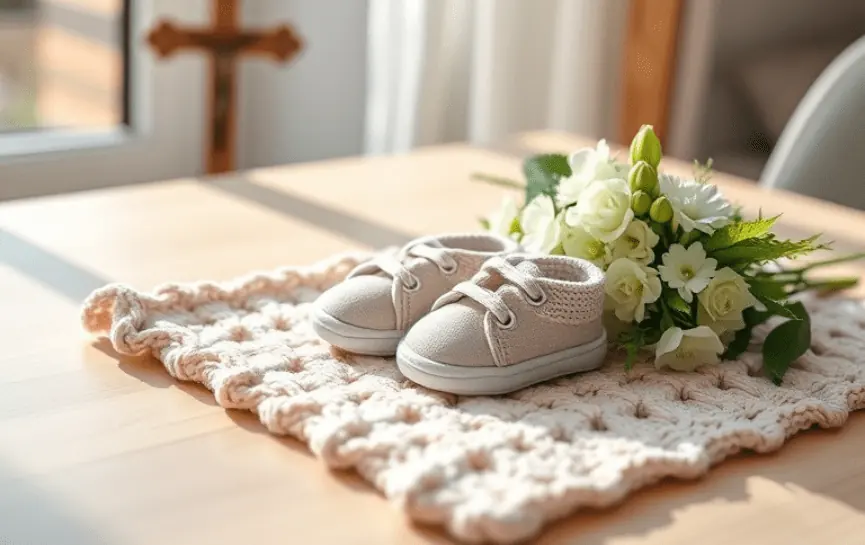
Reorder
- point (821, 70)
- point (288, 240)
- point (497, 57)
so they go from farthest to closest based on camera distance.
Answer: point (821, 70), point (497, 57), point (288, 240)

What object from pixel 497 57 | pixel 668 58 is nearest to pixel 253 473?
pixel 497 57

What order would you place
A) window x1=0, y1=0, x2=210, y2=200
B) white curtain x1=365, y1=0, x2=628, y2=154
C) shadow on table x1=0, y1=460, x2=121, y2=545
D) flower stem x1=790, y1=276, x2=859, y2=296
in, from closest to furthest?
shadow on table x1=0, y1=460, x2=121, y2=545 → flower stem x1=790, y1=276, x2=859, y2=296 → window x1=0, y1=0, x2=210, y2=200 → white curtain x1=365, y1=0, x2=628, y2=154

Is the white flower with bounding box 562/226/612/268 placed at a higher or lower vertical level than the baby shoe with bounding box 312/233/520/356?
higher

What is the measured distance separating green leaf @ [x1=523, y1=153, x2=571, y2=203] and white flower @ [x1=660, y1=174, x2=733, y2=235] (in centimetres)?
13

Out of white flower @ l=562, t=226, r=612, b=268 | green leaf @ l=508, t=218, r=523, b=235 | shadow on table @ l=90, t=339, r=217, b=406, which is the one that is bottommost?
shadow on table @ l=90, t=339, r=217, b=406

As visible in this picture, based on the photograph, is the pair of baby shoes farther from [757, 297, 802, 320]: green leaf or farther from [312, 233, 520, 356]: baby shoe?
[757, 297, 802, 320]: green leaf

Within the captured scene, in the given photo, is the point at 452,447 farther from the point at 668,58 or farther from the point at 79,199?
the point at 668,58

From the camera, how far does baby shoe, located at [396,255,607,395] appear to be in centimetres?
84

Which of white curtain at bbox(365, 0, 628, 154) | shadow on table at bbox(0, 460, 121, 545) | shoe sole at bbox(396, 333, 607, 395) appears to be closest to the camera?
shadow on table at bbox(0, 460, 121, 545)

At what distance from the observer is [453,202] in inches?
56.7

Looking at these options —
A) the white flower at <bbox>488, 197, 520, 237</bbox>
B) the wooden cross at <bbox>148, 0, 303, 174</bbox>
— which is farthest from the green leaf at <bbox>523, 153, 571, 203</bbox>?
the wooden cross at <bbox>148, 0, 303, 174</bbox>

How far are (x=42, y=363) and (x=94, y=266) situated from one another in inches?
9.3

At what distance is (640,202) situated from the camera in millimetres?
949

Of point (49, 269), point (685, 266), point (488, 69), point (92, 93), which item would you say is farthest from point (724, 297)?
point (92, 93)
